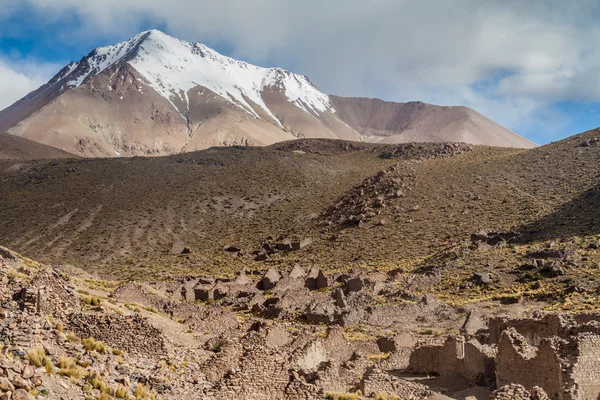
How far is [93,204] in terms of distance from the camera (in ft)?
236

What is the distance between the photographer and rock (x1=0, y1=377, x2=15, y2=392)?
6891 mm

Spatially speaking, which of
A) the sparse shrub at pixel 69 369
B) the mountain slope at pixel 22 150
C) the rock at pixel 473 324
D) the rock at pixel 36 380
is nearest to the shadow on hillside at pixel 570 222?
the rock at pixel 473 324

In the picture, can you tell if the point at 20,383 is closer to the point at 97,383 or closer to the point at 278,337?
the point at 97,383

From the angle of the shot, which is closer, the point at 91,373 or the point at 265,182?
the point at 91,373

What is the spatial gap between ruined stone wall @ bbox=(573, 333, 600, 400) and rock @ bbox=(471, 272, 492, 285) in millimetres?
21940

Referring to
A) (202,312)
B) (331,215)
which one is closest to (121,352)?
(202,312)

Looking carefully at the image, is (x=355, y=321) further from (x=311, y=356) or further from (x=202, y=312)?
(x=311, y=356)

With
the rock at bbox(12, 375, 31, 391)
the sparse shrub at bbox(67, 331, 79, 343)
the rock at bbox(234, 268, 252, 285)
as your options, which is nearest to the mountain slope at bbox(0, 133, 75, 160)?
the rock at bbox(234, 268, 252, 285)

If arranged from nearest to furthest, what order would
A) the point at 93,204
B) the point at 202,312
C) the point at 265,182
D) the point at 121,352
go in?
the point at 121,352, the point at 202,312, the point at 93,204, the point at 265,182

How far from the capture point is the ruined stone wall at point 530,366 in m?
14.1

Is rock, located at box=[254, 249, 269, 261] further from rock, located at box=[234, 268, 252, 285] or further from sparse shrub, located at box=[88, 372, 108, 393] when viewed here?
sparse shrub, located at box=[88, 372, 108, 393]

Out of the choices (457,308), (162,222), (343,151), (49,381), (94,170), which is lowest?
(49,381)

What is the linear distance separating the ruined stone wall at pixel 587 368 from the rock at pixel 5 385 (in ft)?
36.9

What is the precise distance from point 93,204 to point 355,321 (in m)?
50.2
